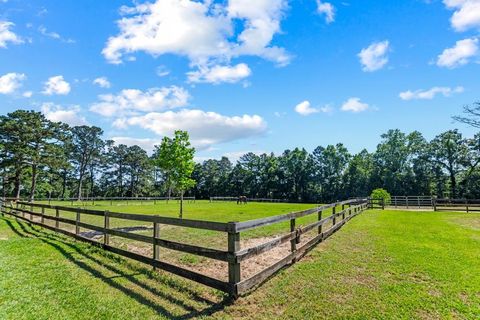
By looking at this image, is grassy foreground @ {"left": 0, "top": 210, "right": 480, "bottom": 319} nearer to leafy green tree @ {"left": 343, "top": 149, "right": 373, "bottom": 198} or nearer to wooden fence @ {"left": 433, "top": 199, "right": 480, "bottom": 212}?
wooden fence @ {"left": 433, "top": 199, "right": 480, "bottom": 212}

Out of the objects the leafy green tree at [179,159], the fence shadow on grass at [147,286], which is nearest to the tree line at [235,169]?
the leafy green tree at [179,159]

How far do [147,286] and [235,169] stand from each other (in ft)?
268

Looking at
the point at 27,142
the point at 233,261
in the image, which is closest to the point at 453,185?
the point at 233,261

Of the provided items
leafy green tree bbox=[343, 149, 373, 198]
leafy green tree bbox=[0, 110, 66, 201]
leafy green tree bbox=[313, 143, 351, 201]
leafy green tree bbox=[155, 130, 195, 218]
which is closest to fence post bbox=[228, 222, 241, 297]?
leafy green tree bbox=[155, 130, 195, 218]

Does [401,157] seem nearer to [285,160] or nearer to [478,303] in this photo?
[285,160]

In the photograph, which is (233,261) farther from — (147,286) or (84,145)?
(84,145)

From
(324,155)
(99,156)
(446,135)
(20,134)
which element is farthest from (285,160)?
(20,134)

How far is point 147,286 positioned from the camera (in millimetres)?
5559

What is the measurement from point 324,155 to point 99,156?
58177 mm

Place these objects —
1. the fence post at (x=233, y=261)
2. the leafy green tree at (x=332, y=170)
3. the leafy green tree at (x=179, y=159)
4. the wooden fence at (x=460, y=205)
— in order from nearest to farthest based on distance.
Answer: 1. the fence post at (x=233, y=261)
2. the leafy green tree at (x=179, y=159)
3. the wooden fence at (x=460, y=205)
4. the leafy green tree at (x=332, y=170)

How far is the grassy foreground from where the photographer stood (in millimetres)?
4418

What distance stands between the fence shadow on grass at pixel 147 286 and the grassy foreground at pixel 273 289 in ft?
0.06

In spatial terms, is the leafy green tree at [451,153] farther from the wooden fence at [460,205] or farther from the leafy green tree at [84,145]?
the leafy green tree at [84,145]

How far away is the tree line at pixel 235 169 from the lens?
156 ft
